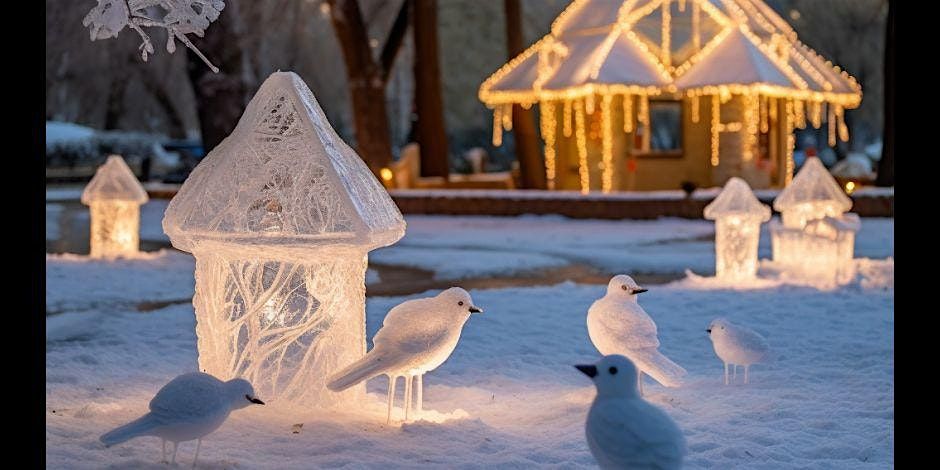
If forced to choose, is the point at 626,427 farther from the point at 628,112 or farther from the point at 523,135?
the point at 523,135

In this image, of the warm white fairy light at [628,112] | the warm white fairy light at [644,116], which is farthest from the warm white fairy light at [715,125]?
the warm white fairy light at [628,112]

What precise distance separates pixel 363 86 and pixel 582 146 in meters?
5.62

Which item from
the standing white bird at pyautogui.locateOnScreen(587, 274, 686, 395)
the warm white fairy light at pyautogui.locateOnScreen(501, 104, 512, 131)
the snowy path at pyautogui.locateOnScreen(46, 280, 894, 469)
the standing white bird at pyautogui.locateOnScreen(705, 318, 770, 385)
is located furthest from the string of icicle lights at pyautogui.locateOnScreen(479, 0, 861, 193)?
the standing white bird at pyautogui.locateOnScreen(587, 274, 686, 395)

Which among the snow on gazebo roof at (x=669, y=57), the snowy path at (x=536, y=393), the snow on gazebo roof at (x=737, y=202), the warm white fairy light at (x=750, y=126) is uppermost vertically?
the snow on gazebo roof at (x=669, y=57)

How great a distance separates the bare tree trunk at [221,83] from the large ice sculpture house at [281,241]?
709 inches

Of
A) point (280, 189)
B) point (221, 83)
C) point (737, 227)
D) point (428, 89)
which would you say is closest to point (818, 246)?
point (737, 227)

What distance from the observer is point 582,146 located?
2752cm

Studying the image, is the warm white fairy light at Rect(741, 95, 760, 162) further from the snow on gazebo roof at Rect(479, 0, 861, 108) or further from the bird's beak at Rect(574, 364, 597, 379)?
the bird's beak at Rect(574, 364, 597, 379)

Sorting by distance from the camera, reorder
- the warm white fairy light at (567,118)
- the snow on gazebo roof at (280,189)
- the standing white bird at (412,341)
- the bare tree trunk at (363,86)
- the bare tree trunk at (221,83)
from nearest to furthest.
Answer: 1. the standing white bird at (412,341)
2. the snow on gazebo roof at (280,189)
3. the bare tree trunk at (221,83)
4. the bare tree trunk at (363,86)
5. the warm white fairy light at (567,118)

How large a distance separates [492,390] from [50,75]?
31.8m

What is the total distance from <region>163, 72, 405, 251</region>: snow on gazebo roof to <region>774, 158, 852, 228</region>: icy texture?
9181mm

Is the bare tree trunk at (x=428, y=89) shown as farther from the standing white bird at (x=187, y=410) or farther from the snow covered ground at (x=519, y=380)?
the standing white bird at (x=187, y=410)

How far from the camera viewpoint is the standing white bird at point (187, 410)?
15.6 feet

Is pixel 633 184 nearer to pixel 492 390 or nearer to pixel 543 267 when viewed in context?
pixel 543 267
